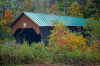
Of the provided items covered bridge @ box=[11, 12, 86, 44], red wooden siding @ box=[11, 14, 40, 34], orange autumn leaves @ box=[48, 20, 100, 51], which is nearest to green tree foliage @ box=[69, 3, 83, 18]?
covered bridge @ box=[11, 12, 86, 44]

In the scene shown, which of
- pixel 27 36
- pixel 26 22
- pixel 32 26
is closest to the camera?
pixel 32 26

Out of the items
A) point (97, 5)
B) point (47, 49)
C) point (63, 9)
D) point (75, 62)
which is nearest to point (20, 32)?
point (47, 49)

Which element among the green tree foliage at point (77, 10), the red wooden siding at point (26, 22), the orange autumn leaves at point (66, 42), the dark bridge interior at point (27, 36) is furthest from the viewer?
the green tree foliage at point (77, 10)

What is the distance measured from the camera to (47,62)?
775cm

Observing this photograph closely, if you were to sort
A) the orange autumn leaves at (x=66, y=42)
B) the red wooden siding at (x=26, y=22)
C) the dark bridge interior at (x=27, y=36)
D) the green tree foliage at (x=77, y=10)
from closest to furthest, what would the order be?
the orange autumn leaves at (x=66, y=42) → the red wooden siding at (x=26, y=22) → the dark bridge interior at (x=27, y=36) → the green tree foliage at (x=77, y=10)

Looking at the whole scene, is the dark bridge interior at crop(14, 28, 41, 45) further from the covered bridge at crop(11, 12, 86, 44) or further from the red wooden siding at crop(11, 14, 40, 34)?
the red wooden siding at crop(11, 14, 40, 34)

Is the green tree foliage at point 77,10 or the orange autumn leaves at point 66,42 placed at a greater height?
the green tree foliage at point 77,10

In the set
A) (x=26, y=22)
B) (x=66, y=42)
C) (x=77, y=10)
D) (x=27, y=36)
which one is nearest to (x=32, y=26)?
(x=26, y=22)

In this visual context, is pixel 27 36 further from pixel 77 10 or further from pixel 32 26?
pixel 77 10

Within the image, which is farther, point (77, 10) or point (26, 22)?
point (77, 10)

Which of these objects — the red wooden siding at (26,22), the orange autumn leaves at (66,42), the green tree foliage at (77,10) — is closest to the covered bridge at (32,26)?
the red wooden siding at (26,22)

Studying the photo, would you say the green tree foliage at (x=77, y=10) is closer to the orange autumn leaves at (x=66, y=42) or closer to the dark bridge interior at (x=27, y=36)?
the dark bridge interior at (x=27, y=36)

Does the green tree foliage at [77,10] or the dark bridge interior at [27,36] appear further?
the green tree foliage at [77,10]

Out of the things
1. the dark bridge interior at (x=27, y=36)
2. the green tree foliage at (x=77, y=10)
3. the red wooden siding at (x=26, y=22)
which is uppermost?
the green tree foliage at (x=77, y=10)
